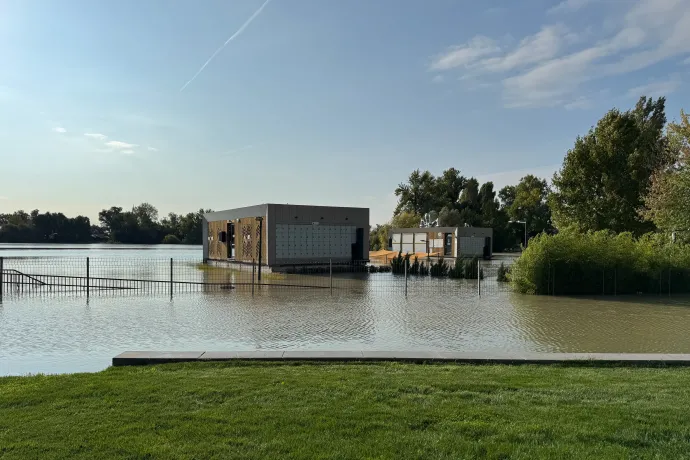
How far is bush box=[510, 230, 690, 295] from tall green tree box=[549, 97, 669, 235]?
1025 centimetres

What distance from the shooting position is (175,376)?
659 cm

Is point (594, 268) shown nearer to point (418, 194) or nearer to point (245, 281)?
point (245, 281)

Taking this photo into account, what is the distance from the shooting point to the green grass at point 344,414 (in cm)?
430

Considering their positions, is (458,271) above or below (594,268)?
below

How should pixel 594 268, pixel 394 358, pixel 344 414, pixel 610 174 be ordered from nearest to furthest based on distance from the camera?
pixel 344 414 < pixel 394 358 < pixel 594 268 < pixel 610 174

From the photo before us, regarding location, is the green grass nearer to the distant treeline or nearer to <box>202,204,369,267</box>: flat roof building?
<box>202,204,369,267</box>: flat roof building

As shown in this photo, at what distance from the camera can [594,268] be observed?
2070cm

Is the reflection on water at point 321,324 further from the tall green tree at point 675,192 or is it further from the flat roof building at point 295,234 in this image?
the flat roof building at point 295,234

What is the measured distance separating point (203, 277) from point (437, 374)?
22963 millimetres

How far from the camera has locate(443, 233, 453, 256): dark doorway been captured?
51.5 m

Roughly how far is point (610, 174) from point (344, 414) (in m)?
32.3

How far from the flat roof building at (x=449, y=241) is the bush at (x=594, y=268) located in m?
27.4

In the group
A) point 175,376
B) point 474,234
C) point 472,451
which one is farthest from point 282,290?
point 474,234

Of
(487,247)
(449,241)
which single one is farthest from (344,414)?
(487,247)
